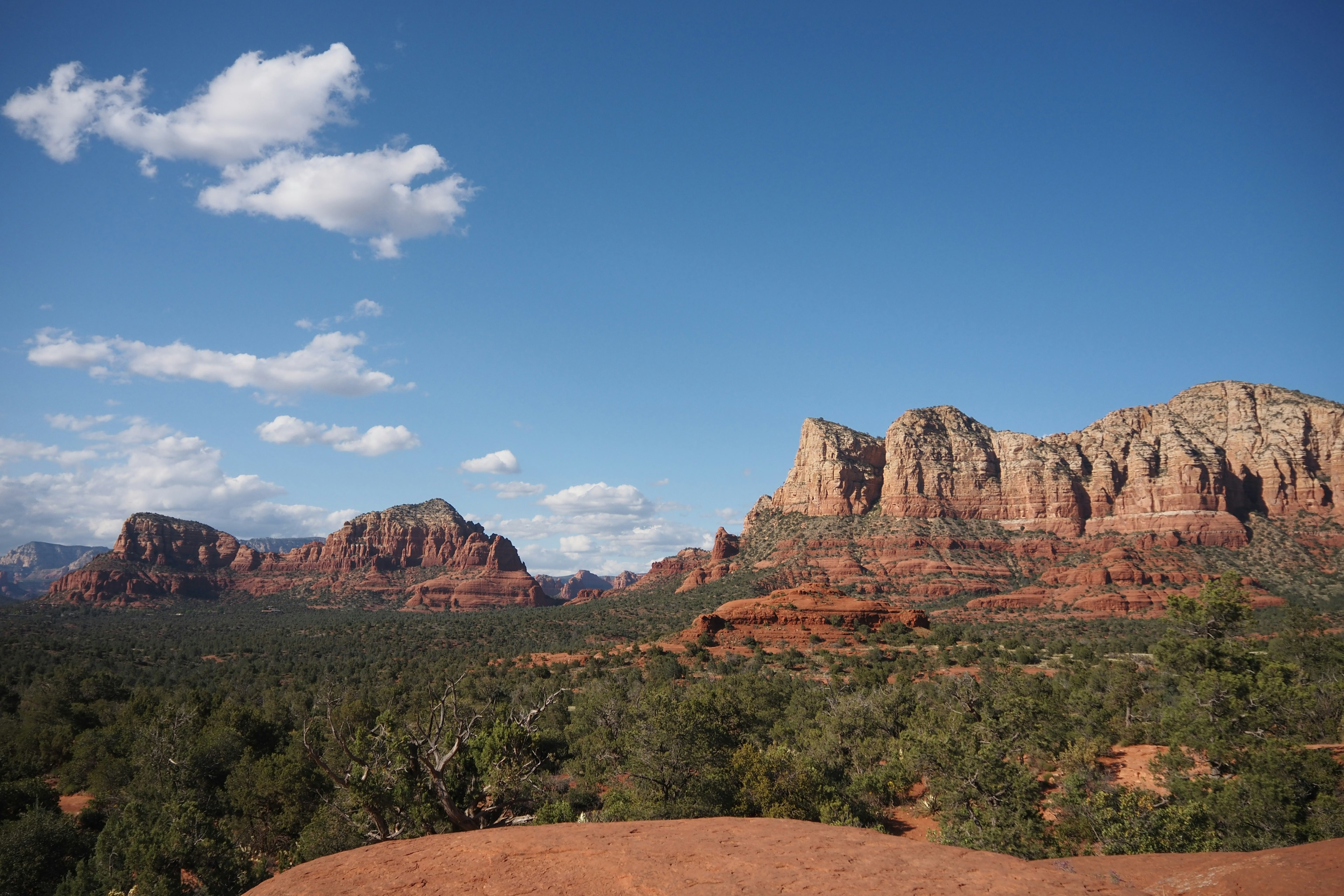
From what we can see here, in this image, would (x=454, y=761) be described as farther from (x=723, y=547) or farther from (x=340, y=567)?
(x=340, y=567)

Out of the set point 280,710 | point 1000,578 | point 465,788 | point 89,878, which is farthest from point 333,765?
point 1000,578

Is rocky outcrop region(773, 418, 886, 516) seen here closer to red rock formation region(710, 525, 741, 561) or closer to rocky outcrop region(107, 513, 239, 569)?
red rock formation region(710, 525, 741, 561)

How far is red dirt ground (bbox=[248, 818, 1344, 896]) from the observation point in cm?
827

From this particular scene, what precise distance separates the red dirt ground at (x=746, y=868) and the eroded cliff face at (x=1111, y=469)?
124 metres

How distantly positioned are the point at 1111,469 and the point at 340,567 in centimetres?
17280

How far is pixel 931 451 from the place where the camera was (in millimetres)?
138375

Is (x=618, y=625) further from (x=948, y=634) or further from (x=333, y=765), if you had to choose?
(x=333, y=765)

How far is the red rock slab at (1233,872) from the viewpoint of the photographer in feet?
29.6

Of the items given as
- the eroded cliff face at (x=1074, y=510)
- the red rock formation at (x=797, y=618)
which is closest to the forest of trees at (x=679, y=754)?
the red rock formation at (x=797, y=618)

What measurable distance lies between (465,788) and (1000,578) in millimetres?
105540

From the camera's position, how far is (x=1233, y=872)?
9.73 m

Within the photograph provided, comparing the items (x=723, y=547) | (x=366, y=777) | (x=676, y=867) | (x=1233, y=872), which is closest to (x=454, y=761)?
(x=366, y=777)

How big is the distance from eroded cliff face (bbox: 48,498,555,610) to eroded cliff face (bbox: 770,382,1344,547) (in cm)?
7891

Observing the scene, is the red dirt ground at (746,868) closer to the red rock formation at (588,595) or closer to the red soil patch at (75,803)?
the red soil patch at (75,803)
